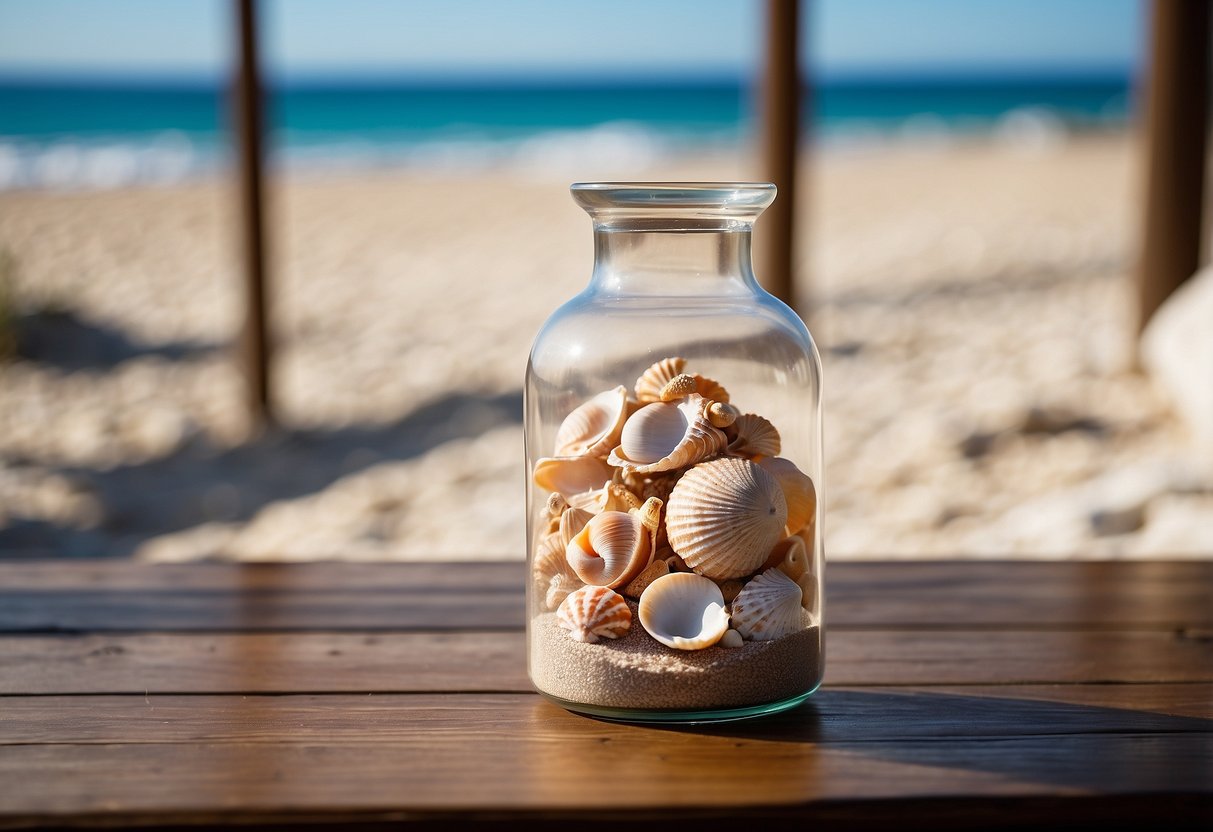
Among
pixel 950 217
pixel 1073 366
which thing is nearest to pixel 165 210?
pixel 950 217

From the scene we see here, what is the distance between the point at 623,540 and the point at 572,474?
103 millimetres

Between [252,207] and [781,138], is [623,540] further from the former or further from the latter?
[252,207]

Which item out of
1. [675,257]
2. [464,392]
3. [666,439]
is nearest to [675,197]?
[675,257]

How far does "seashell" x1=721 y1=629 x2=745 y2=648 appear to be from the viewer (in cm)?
93

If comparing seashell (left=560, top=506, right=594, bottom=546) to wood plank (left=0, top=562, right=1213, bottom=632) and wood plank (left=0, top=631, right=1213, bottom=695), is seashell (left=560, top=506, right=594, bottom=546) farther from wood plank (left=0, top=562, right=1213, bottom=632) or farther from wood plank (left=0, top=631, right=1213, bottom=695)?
wood plank (left=0, top=562, right=1213, bottom=632)

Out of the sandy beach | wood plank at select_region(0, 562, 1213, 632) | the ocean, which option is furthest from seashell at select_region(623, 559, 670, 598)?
the ocean

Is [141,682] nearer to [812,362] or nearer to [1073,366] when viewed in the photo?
[812,362]

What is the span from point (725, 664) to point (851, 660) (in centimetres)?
25

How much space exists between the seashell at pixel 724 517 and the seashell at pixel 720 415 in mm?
37

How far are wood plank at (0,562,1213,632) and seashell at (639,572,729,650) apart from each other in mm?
356

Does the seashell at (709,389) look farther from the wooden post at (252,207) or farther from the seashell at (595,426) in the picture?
the wooden post at (252,207)

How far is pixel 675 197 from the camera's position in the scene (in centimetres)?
94

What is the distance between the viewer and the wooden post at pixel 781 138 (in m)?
2.67

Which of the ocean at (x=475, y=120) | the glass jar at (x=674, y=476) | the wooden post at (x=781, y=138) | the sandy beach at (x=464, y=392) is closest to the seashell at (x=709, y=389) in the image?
the glass jar at (x=674, y=476)
